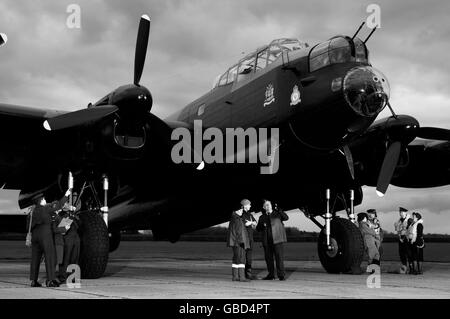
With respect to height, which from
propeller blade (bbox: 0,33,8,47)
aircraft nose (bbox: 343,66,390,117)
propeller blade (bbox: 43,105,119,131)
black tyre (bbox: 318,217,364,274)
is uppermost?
propeller blade (bbox: 0,33,8,47)

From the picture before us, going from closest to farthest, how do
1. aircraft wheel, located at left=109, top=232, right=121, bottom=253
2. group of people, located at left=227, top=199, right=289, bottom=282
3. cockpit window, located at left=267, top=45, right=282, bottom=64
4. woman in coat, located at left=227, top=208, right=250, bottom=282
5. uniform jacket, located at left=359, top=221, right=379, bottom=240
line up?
woman in coat, located at left=227, top=208, right=250, bottom=282
group of people, located at left=227, top=199, right=289, bottom=282
cockpit window, located at left=267, top=45, right=282, bottom=64
uniform jacket, located at left=359, top=221, right=379, bottom=240
aircraft wheel, located at left=109, top=232, right=121, bottom=253

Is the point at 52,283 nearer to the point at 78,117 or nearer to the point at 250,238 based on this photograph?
the point at 78,117

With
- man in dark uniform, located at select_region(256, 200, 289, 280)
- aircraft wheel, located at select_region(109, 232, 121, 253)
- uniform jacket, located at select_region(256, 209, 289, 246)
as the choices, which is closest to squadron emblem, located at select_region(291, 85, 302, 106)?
man in dark uniform, located at select_region(256, 200, 289, 280)

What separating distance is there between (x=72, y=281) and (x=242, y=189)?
546 centimetres

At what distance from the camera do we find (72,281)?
42.6 ft

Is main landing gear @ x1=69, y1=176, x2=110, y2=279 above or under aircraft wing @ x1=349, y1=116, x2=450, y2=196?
under

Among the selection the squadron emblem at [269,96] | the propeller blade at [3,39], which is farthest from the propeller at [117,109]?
the squadron emblem at [269,96]

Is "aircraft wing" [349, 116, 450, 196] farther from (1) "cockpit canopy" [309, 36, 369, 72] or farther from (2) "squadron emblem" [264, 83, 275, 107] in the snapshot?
(2) "squadron emblem" [264, 83, 275, 107]

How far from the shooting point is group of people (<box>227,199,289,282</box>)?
13.8m

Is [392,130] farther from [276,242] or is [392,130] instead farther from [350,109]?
[276,242]

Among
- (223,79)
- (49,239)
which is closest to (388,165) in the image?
(223,79)

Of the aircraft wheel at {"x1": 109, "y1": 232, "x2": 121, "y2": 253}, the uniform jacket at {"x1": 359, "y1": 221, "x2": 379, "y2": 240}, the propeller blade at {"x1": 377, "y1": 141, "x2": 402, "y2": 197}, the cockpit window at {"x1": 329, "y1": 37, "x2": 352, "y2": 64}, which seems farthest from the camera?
the aircraft wheel at {"x1": 109, "y1": 232, "x2": 121, "y2": 253}

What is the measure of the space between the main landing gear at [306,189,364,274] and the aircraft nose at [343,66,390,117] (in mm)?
4186
